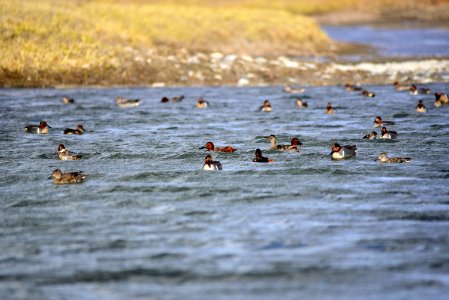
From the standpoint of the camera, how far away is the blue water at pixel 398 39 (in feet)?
161

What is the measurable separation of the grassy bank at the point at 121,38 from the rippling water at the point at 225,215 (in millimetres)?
10100

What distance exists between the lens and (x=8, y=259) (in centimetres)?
1390

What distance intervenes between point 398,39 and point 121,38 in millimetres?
24408

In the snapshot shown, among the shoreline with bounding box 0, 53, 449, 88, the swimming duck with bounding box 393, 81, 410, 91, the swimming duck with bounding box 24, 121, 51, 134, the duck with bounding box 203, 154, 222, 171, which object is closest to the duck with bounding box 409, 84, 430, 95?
the swimming duck with bounding box 393, 81, 410, 91

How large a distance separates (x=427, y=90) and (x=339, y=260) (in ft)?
67.0

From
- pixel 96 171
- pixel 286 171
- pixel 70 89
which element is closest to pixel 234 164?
pixel 286 171

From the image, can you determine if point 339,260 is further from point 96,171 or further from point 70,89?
point 70,89

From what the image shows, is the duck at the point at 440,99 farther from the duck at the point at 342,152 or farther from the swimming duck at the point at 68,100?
the swimming duck at the point at 68,100

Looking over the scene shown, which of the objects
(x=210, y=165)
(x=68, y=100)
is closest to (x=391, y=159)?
(x=210, y=165)

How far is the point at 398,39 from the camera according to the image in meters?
60.5

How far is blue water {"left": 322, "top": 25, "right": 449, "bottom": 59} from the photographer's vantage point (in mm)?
49062

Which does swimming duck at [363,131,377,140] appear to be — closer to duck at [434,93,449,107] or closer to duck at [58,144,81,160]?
duck at [434,93,449,107]

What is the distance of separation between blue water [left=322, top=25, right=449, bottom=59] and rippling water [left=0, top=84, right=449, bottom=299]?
2207cm

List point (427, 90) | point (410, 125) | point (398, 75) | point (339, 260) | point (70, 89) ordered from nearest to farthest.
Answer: point (339, 260), point (410, 125), point (427, 90), point (70, 89), point (398, 75)
